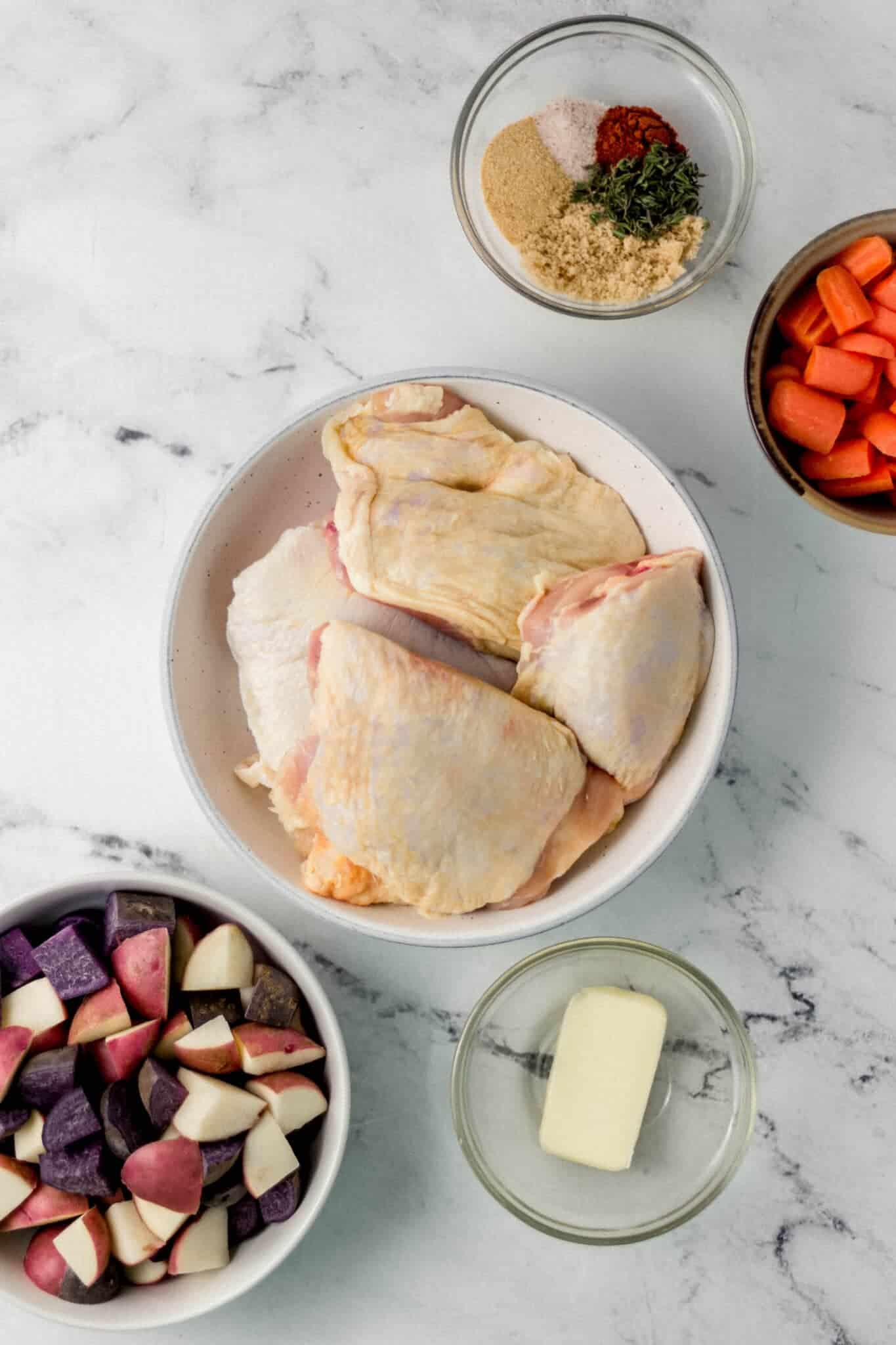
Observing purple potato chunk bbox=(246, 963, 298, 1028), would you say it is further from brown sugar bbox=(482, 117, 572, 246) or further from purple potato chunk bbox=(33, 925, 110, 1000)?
brown sugar bbox=(482, 117, 572, 246)

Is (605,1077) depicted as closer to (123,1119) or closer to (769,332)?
(123,1119)

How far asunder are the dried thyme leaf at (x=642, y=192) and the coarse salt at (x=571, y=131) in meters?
0.02

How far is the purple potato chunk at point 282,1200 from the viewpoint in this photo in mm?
1451

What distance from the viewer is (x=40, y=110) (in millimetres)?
1667

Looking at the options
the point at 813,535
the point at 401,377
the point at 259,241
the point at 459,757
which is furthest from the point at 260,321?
the point at 813,535

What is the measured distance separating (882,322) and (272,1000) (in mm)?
1140

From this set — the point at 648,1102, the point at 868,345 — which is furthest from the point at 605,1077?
the point at 868,345

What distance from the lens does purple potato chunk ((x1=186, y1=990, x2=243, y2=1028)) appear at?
147 cm

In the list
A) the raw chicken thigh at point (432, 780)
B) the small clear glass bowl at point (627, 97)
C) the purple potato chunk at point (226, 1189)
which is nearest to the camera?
the raw chicken thigh at point (432, 780)

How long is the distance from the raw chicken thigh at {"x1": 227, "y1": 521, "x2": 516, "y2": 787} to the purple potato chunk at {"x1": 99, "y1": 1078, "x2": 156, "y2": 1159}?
0.42 metres

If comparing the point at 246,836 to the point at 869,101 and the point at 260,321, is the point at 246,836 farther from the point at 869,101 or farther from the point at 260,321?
the point at 869,101

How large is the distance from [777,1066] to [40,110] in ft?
5.65

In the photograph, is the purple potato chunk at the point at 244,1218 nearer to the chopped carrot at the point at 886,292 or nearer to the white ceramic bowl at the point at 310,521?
the white ceramic bowl at the point at 310,521

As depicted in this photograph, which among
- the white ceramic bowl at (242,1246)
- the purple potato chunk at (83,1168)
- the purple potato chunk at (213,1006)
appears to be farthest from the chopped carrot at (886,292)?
the purple potato chunk at (83,1168)
